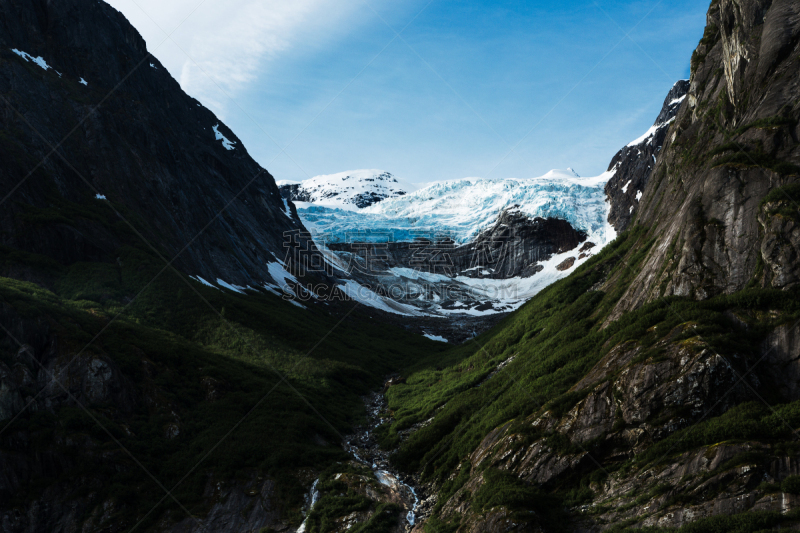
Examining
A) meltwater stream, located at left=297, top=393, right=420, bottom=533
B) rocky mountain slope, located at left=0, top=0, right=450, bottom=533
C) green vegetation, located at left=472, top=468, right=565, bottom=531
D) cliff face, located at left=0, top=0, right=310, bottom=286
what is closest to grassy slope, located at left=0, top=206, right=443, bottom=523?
rocky mountain slope, located at left=0, top=0, right=450, bottom=533

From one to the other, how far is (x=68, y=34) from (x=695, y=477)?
97821 mm

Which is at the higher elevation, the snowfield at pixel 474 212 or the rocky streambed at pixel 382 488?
the snowfield at pixel 474 212

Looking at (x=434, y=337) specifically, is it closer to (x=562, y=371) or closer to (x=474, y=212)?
(x=562, y=371)

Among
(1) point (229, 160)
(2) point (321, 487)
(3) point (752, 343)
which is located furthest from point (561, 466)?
(1) point (229, 160)

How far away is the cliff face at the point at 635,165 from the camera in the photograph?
14675cm

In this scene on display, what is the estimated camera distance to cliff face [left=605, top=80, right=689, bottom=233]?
146750 millimetres

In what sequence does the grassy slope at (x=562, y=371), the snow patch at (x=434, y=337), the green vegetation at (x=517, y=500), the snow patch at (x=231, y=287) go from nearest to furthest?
the grassy slope at (x=562, y=371) → the green vegetation at (x=517, y=500) → the snow patch at (x=231, y=287) → the snow patch at (x=434, y=337)

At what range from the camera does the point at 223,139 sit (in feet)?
440

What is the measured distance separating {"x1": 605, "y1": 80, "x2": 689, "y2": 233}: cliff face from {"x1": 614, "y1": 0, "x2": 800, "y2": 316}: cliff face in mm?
122979

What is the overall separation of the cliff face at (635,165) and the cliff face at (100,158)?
108350mm

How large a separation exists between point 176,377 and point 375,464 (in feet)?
52.1

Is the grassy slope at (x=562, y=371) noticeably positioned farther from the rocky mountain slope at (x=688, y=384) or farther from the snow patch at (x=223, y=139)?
the snow patch at (x=223, y=139)

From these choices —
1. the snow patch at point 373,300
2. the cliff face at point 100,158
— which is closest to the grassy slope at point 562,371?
the cliff face at point 100,158

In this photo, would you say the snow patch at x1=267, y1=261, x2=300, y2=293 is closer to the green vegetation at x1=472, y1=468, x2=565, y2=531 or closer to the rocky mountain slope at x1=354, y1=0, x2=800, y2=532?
the rocky mountain slope at x1=354, y1=0, x2=800, y2=532
